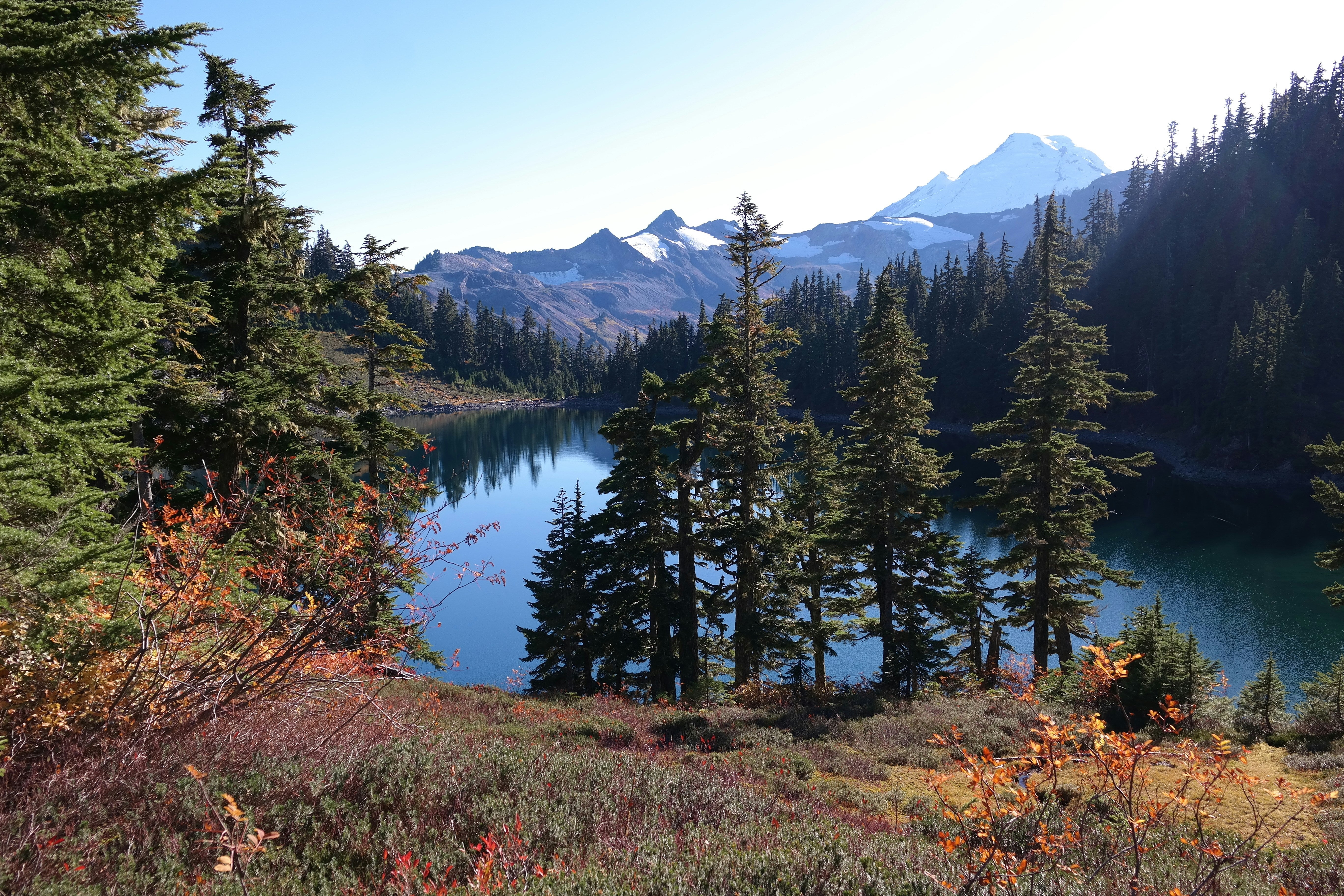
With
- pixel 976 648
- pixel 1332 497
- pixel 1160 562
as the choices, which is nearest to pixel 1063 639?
pixel 976 648

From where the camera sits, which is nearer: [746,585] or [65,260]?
[65,260]

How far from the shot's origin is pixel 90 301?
8.02m

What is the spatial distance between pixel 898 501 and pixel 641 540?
26.4 feet

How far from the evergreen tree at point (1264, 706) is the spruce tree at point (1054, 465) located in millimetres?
4316

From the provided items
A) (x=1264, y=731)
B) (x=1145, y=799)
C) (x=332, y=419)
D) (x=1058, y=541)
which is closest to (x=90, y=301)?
(x=332, y=419)

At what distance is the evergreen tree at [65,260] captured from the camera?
6965 millimetres

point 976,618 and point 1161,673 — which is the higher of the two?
point 1161,673

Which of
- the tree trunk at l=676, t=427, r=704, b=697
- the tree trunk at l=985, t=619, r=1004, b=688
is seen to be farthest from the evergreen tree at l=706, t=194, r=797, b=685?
the tree trunk at l=985, t=619, r=1004, b=688

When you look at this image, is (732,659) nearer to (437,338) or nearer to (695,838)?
(695,838)

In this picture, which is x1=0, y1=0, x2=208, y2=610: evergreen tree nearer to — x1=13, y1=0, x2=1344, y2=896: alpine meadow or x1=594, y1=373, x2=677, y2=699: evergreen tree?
x1=13, y1=0, x2=1344, y2=896: alpine meadow

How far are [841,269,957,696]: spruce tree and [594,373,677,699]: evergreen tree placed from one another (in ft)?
19.5

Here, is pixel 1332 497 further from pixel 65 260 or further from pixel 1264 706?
pixel 65 260

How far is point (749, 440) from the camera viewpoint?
798 inches

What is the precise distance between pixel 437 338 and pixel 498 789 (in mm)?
160814
